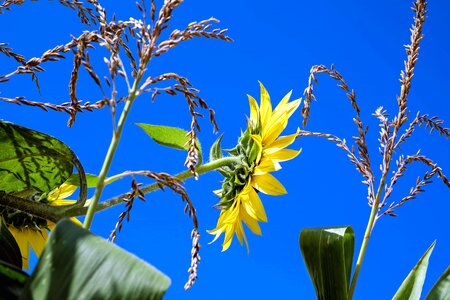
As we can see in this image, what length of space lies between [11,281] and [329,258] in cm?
60

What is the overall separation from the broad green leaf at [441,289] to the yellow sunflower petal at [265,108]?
0.42 metres

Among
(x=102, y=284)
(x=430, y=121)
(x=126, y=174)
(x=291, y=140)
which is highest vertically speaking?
(x=430, y=121)

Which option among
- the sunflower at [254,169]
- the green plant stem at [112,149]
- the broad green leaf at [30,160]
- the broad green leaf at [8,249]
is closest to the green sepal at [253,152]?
the sunflower at [254,169]

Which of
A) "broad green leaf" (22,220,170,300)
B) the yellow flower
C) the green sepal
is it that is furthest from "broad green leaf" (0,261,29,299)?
the green sepal

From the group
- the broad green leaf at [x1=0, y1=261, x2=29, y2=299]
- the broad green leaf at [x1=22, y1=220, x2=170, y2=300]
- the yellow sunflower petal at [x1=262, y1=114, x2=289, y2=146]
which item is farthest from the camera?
the yellow sunflower petal at [x1=262, y1=114, x2=289, y2=146]

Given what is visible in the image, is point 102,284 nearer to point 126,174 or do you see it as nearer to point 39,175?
point 126,174

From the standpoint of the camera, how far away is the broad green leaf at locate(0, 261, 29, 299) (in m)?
0.64

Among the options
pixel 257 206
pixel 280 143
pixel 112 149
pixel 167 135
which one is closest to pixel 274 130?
pixel 280 143

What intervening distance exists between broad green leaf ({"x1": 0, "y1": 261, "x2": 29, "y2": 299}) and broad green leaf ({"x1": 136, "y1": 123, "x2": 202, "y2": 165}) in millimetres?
442

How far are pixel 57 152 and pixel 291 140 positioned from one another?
44 centimetres

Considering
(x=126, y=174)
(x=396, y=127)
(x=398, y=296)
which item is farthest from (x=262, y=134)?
(x=126, y=174)

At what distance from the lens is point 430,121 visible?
118 centimetres

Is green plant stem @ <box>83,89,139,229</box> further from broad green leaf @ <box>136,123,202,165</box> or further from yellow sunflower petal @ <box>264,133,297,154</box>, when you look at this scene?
yellow sunflower petal @ <box>264,133,297,154</box>

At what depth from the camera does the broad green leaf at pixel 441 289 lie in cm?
104
